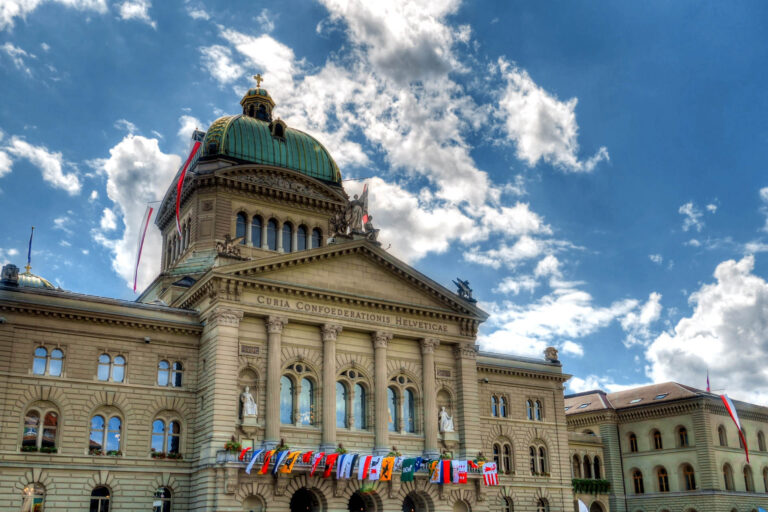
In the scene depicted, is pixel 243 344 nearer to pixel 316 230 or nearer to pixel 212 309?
pixel 212 309

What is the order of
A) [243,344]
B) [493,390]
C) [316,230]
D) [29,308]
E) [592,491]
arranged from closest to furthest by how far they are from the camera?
[29,308] → [243,344] → [493,390] → [316,230] → [592,491]

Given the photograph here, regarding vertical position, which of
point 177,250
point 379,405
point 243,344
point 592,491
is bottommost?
point 592,491

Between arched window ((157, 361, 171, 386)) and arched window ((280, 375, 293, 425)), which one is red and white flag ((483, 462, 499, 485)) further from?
arched window ((157, 361, 171, 386))

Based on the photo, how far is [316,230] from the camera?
210 ft

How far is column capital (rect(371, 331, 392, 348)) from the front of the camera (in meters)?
50.5

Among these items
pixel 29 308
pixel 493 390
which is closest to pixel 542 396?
pixel 493 390

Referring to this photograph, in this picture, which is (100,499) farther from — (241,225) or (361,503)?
(241,225)

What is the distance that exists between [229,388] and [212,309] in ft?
15.9

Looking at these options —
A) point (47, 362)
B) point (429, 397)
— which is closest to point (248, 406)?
point (47, 362)

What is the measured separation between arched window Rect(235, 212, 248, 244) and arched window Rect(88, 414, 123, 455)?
19.2 m

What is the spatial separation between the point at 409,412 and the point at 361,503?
651cm

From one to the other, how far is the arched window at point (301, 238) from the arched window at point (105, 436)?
21.8 metres

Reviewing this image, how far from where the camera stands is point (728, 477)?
7188 centimetres

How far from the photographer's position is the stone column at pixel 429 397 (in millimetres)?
50500
